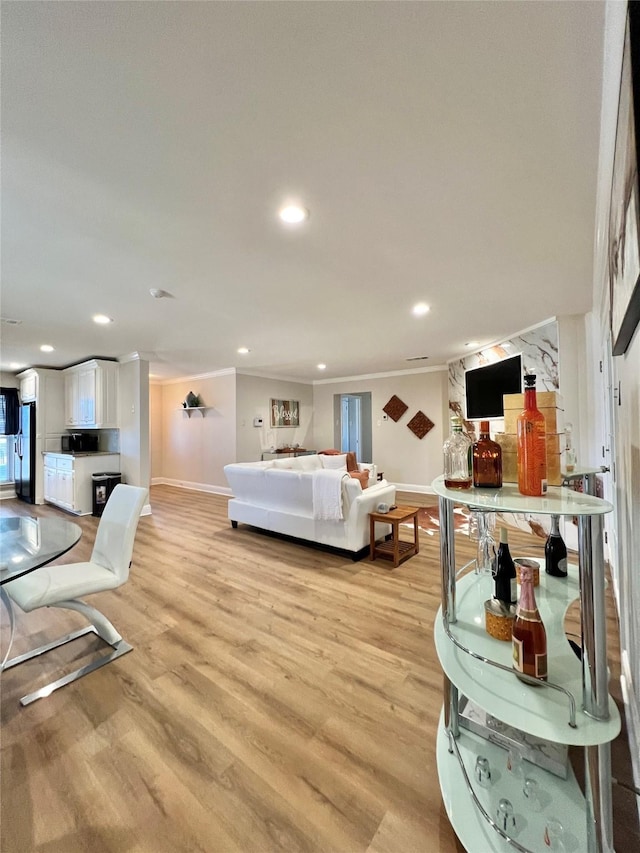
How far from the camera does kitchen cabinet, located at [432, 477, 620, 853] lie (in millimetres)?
806

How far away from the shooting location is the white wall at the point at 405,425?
6.61 meters

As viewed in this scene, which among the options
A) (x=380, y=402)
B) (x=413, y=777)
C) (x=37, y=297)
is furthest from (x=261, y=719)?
(x=380, y=402)

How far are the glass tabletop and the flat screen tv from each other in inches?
179

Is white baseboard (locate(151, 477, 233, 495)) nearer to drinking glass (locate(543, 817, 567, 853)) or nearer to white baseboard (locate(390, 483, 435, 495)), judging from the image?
white baseboard (locate(390, 483, 435, 495))

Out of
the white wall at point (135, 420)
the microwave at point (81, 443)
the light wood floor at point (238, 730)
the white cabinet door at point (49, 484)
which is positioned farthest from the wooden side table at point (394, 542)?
the white cabinet door at point (49, 484)

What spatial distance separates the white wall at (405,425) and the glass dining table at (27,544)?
581 cm

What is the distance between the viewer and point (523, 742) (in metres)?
1.17

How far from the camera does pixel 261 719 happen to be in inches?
60.8

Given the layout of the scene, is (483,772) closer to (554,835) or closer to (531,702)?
(554,835)

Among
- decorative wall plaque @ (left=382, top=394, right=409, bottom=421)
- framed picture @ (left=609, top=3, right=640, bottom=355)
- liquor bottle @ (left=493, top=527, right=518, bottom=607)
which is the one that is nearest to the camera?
framed picture @ (left=609, top=3, right=640, bottom=355)

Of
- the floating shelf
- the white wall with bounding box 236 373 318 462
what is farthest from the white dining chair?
the floating shelf

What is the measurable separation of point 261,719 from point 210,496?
5438 mm

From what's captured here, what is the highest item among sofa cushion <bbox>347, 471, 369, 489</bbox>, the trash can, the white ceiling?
the white ceiling

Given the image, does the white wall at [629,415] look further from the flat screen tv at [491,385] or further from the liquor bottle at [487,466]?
the flat screen tv at [491,385]
